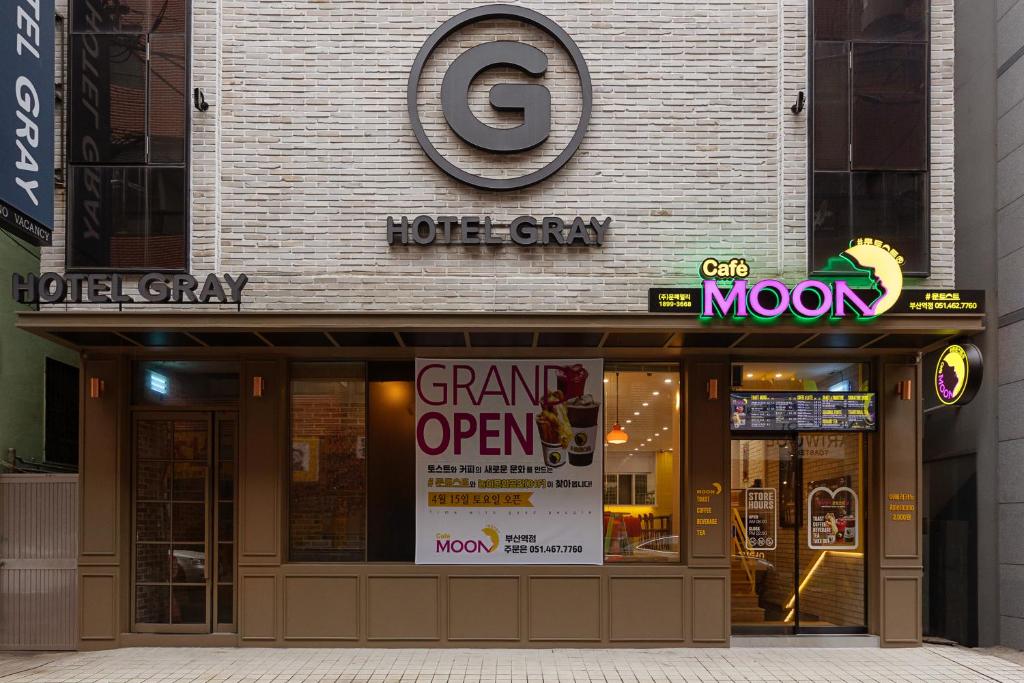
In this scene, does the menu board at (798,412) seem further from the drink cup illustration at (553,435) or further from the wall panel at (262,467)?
the wall panel at (262,467)

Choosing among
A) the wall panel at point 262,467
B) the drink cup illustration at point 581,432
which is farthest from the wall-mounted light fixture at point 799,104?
the wall panel at point 262,467

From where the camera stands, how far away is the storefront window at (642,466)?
11.6 m

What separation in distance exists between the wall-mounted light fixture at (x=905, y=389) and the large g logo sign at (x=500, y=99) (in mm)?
5041

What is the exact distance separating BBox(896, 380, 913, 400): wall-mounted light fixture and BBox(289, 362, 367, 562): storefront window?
674 cm

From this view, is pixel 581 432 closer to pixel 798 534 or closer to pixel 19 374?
pixel 798 534

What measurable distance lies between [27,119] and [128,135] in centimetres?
160

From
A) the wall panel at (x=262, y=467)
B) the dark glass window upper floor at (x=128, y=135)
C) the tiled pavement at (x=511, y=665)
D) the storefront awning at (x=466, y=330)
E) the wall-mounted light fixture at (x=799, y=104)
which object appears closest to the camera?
the tiled pavement at (x=511, y=665)

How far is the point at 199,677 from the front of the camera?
1001cm

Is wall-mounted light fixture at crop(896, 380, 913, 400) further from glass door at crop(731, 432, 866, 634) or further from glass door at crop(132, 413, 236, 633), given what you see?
glass door at crop(132, 413, 236, 633)

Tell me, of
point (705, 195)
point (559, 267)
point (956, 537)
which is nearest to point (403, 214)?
point (559, 267)

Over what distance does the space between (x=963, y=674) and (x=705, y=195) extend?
620cm

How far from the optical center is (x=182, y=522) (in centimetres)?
1170

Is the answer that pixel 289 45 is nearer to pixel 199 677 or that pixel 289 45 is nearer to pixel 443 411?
pixel 443 411

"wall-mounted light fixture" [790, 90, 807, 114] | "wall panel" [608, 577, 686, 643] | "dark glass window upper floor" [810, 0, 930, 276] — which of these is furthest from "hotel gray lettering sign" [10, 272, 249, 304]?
"dark glass window upper floor" [810, 0, 930, 276]
